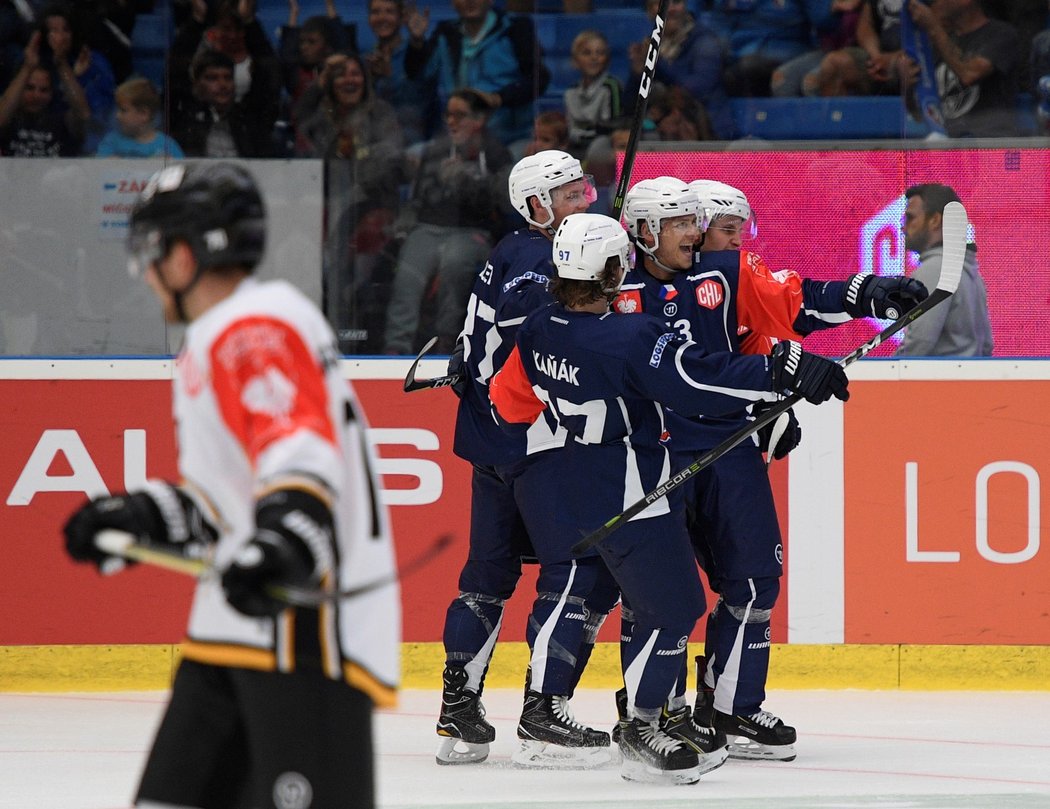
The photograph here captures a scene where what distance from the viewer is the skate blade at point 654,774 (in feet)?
14.2

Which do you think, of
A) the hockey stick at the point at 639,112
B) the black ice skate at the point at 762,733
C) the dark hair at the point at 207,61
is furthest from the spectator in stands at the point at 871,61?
the black ice skate at the point at 762,733

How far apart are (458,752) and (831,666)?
1495 mm

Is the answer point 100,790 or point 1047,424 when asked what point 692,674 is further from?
point 100,790

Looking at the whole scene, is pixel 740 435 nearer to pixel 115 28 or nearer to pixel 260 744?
pixel 260 744

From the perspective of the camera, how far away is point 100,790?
4.21 meters

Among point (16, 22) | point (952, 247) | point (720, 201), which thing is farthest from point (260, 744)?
point (16, 22)

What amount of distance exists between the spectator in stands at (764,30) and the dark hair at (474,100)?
0.79 m

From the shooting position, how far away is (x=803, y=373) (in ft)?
13.0

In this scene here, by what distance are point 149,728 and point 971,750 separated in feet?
7.38

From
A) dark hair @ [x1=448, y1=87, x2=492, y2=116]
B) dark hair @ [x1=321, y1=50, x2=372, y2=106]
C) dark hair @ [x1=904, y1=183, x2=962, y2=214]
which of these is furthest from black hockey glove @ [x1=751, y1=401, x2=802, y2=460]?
dark hair @ [x1=321, y1=50, x2=372, y2=106]

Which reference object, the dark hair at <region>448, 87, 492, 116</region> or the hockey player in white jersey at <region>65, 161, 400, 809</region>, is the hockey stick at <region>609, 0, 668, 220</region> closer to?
the dark hair at <region>448, 87, 492, 116</region>

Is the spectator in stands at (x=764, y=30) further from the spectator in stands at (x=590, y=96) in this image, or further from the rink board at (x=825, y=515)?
the rink board at (x=825, y=515)

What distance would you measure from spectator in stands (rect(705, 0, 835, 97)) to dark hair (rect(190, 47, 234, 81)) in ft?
5.22

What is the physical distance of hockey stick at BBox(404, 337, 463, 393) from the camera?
15.8 feet
